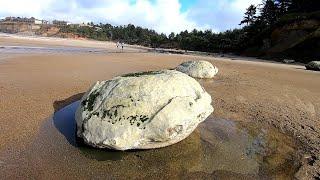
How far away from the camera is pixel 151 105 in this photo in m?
Answer: 6.94

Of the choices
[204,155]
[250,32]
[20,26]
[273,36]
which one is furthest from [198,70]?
[20,26]

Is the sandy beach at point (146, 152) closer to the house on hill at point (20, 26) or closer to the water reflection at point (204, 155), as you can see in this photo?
the water reflection at point (204, 155)

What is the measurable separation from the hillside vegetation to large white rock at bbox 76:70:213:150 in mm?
36995

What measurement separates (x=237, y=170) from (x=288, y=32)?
45.2m

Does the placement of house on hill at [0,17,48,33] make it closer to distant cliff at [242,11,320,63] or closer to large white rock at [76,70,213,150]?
distant cliff at [242,11,320,63]

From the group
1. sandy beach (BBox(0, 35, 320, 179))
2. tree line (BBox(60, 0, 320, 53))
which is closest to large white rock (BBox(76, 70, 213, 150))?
sandy beach (BBox(0, 35, 320, 179))

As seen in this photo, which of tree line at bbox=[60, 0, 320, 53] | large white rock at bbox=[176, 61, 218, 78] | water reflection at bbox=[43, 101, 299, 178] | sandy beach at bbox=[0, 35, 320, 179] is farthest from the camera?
tree line at bbox=[60, 0, 320, 53]

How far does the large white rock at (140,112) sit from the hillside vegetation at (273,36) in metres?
37.0

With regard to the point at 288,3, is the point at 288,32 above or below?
below

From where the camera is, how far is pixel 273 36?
52.0 m

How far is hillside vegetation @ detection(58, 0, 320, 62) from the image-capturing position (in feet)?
146

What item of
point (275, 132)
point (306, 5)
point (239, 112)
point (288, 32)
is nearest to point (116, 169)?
point (275, 132)

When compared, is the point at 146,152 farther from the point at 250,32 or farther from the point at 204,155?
the point at 250,32

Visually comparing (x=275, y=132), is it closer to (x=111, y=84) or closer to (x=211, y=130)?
(x=211, y=130)
